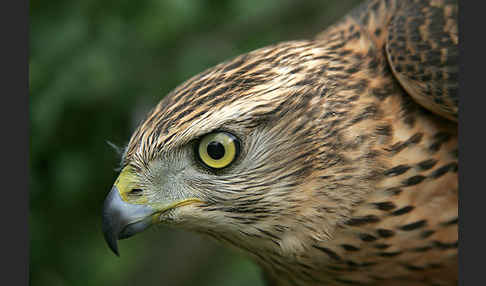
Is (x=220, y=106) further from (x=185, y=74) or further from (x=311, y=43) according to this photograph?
(x=185, y=74)

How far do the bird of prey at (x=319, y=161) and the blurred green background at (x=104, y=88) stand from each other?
386 millimetres

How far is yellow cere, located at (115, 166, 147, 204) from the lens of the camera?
7.34 feet

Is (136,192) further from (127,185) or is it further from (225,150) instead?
(225,150)

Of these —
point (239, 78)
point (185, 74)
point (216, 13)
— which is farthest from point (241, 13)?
point (239, 78)

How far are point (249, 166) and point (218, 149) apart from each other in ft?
0.49

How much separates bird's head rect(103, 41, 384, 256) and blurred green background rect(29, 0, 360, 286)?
326 mm

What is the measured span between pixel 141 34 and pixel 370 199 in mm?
1485

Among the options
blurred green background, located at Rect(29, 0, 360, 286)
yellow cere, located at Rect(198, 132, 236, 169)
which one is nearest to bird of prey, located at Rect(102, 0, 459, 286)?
yellow cere, located at Rect(198, 132, 236, 169)

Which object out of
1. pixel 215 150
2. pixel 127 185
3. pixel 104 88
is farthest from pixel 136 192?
pixel 104 88

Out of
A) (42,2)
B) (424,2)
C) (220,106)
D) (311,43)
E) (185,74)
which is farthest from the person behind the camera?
(185,74)

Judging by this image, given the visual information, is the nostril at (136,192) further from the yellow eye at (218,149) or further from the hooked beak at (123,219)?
the yellow eye at (218,149)

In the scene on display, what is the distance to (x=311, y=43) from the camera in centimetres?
260

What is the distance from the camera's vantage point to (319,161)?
2248 millimetres

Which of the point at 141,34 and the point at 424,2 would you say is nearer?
the point at 424,2
